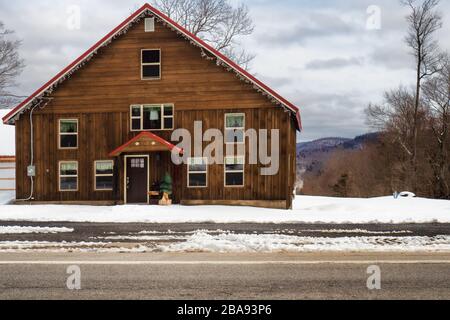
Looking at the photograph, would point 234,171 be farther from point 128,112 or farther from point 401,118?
point 401,118

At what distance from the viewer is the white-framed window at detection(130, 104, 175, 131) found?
26.4 meters

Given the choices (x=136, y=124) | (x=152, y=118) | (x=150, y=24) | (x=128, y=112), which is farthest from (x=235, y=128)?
(x=150, y=24)

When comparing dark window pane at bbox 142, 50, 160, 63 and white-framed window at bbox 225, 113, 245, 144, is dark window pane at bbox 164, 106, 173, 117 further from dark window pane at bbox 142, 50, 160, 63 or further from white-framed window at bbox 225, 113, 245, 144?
white-framed window at bbox 225, 113, 245, 144

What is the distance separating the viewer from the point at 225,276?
7.41 m

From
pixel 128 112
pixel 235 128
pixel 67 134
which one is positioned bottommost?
pixel 67 134

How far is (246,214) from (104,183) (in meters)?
9.21

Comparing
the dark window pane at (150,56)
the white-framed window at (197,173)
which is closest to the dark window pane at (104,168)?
the white-framed window at (197,173)

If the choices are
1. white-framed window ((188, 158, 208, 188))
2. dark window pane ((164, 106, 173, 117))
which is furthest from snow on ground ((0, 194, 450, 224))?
dark window pane ((164, 106, 173, 117))

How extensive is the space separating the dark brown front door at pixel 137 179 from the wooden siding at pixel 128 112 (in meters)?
0.40

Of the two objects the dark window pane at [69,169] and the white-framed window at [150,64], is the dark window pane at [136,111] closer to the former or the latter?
the white-framed window at [150,64]

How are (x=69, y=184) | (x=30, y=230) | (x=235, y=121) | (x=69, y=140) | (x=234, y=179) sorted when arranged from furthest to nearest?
(x=69, y=140)
(x=69, y=184)
(x=235, y=121)
(x=234, y=179)
(x=30, y=230)

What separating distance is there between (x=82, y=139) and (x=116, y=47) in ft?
17.1

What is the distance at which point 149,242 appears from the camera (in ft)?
38.0
